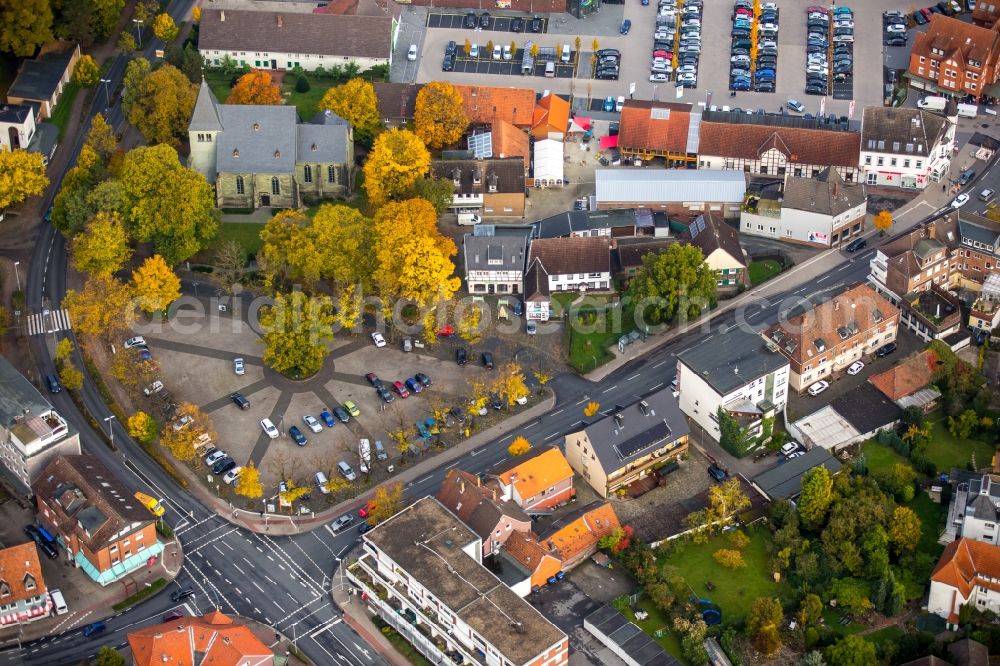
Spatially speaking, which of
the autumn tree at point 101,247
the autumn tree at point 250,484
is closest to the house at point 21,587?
the autumn tree at point 250,484

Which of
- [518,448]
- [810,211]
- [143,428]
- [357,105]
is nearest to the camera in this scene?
[518,448]

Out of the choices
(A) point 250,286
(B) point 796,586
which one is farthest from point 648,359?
(A) point 250,286

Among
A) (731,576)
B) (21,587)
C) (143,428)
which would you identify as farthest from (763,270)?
(21,587)

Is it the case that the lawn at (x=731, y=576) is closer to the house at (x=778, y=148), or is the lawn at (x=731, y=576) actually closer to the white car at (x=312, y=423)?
the white car at (x=312, y=423)

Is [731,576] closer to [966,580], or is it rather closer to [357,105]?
[966,580]

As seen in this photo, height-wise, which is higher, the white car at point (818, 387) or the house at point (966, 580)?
the white car at point (818, 387)

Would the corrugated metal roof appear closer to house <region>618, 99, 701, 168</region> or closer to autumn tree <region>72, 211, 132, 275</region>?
house <region>618, 99, 701, 168</region>
